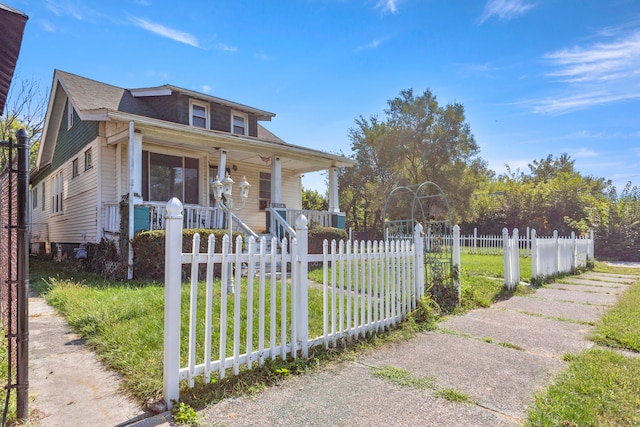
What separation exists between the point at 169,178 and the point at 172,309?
31.3 feet

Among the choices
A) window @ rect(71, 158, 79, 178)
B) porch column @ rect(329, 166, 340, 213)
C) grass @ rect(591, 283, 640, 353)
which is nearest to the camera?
grass @ rect(591, 283, 640, 353)

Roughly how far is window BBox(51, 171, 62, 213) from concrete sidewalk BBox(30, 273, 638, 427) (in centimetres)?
1162

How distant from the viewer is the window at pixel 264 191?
1379 cm

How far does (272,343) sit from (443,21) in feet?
29.3

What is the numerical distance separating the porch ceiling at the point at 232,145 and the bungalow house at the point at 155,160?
0.03 metres

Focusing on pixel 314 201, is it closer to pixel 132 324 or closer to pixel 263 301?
pixel 132 324

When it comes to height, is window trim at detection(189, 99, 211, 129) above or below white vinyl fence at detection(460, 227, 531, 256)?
above

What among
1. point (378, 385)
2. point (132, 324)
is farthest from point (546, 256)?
point (132, 324)

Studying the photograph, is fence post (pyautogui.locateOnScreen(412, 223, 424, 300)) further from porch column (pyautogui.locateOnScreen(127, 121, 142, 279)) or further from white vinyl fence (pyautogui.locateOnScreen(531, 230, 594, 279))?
porch column (pyautogui.locateOnScreen(127, 121, 142, 279))

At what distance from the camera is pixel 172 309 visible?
2611mm

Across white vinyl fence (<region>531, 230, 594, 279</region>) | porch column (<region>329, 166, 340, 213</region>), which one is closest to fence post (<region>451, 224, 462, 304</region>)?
white vinyl fence (<region>531, 230, 594, 279</region>)

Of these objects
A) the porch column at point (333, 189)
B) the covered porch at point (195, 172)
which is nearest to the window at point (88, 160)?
the covered porch at point (195, 172)

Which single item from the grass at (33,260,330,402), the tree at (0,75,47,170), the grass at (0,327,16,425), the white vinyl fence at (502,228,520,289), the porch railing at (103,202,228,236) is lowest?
the grass at (0,327,16,425)

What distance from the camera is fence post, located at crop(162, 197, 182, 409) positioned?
260cm
